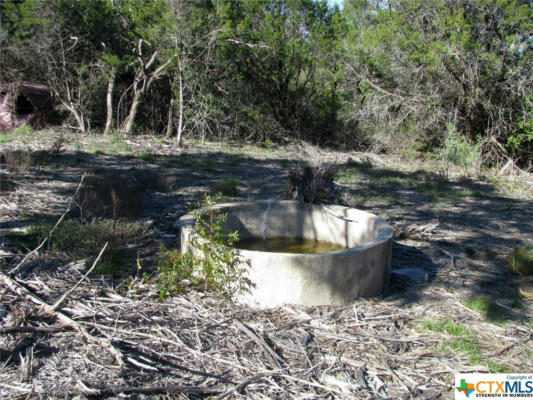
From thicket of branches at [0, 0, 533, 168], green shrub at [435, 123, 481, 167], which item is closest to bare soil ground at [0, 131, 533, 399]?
green shrub at [435, 123, 481, 167]

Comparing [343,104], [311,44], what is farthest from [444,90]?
[311,44]

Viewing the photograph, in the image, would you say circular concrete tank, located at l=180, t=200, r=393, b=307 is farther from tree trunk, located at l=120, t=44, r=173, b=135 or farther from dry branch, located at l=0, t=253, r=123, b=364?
tree trunk, located at l=120, t=44, r=173, b=135

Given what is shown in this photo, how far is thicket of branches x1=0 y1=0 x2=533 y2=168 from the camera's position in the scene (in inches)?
492

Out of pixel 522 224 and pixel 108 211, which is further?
pixel 522 224

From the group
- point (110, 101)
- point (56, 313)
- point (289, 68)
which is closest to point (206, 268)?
point (56, 313)

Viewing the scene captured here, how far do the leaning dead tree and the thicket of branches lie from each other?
7.42 m

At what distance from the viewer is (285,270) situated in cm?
430

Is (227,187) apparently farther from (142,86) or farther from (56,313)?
(142,86)

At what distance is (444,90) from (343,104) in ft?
11.5

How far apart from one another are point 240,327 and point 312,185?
2480mm

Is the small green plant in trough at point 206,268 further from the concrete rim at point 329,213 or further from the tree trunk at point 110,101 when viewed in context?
the tree trunk at point 110,101

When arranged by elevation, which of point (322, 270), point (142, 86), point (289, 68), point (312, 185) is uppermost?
point (289, 68)

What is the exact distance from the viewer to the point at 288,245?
579cm

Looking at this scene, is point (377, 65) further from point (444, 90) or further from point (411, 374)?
point (411, 374)
